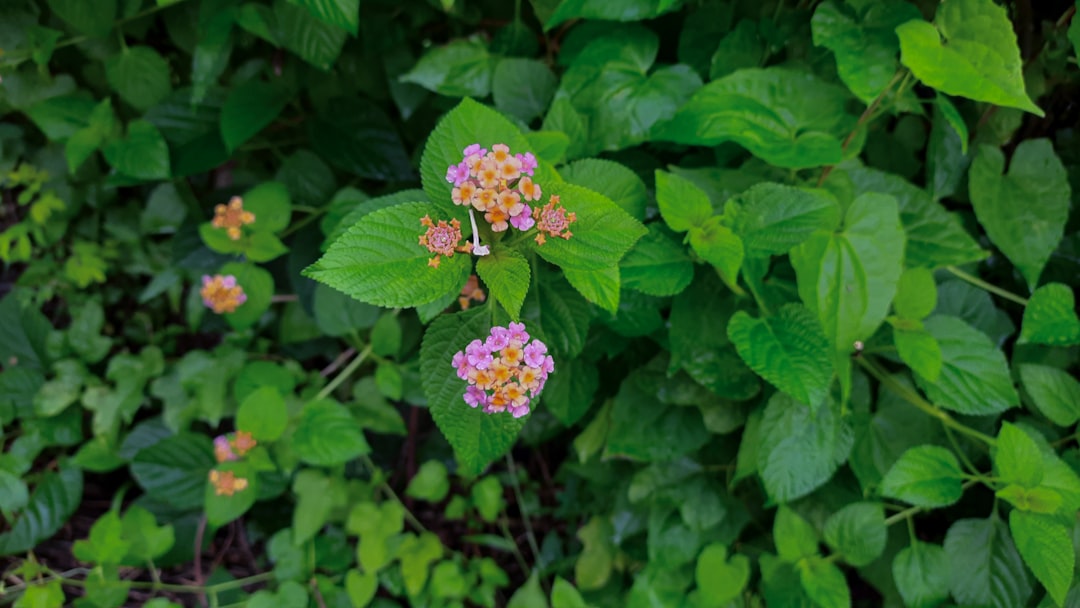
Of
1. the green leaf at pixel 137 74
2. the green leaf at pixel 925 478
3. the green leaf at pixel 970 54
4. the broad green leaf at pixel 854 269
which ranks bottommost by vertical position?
the green leaf at pixel 925 478

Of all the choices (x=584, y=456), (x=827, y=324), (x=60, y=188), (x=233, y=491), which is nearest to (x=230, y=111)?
(x=60, y=188)

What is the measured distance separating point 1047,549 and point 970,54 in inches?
29.8

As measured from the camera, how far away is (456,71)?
1.23m

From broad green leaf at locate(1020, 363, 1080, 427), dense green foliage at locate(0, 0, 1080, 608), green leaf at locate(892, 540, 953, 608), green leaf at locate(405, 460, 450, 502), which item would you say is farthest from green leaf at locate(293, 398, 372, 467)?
broad green leaf at locate(1020, 363, 1080, 427)

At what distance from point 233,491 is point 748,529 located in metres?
1.11

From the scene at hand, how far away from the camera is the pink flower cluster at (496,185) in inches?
28.9

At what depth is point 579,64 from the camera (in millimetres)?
1176

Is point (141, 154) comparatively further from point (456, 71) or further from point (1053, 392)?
point (1053, 392)

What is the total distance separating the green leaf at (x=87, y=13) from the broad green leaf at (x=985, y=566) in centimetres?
187

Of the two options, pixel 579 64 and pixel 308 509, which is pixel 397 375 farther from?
pixel 579 64

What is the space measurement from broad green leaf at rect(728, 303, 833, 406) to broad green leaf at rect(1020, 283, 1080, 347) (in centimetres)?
44

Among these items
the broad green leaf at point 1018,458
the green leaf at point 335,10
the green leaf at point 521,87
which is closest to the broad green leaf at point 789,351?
the broad green leaf at point 1018,458

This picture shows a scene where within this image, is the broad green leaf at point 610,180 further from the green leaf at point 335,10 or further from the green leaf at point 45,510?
the green leaf at point 45,510

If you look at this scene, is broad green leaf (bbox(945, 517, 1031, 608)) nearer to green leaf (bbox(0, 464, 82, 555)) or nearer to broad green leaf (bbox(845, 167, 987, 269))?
broad green leaf (bbox(845, 167, 987, 269))
